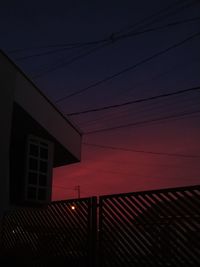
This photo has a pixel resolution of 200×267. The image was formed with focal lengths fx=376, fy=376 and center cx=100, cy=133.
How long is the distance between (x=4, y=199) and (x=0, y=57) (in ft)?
12.9

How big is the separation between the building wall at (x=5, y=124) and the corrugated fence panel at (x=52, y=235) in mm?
1019

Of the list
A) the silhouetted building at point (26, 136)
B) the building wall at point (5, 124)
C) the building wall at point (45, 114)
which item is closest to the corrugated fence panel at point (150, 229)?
the building wall at point (5, 124)

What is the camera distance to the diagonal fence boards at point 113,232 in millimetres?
5316

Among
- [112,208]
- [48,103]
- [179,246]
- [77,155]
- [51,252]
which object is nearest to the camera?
[179,246]

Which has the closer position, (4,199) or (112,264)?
(112,264)

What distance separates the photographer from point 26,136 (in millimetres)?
12492

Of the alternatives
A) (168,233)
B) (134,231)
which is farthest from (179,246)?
(134,231)

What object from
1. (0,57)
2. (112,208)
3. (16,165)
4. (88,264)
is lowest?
(88,264)

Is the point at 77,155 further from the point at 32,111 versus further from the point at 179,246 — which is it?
the point at 179,246

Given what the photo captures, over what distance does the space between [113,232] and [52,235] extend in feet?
6.06

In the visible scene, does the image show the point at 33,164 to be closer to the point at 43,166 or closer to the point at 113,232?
the point at 43,166

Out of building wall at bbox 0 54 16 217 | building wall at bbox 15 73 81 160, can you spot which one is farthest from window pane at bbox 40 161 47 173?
building wall at bbox 0 54 16 217

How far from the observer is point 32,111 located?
1154 centimetres

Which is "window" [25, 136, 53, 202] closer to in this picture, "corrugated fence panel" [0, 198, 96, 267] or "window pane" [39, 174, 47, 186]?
"window pane" [39, 174, 47, 186]
